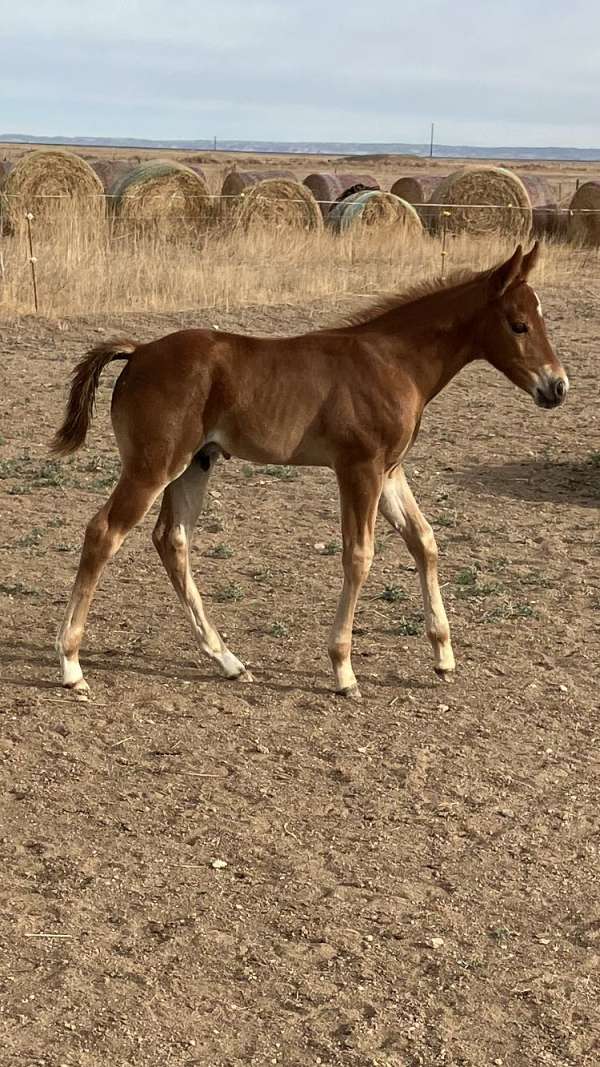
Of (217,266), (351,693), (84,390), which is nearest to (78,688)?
(351,693)

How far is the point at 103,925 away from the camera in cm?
353

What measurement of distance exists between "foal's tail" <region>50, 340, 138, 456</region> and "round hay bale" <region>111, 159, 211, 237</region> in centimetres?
1426

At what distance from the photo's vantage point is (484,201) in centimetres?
2184

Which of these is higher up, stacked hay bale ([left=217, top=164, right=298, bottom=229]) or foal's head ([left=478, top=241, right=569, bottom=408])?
foal's head ([left=478, top=241, right=569, bottom=408])

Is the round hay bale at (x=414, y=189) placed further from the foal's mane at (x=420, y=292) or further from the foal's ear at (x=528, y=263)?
the foal's ear at (x=528, y=263)

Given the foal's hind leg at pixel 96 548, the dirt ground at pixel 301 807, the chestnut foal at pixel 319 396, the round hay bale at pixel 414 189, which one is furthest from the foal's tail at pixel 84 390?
the round hay bale at pixel 414 189

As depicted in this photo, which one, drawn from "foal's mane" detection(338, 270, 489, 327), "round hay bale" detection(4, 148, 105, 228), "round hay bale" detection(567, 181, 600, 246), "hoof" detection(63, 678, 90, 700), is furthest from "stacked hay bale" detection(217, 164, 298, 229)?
"hoof" detection(63, 678, 90, 700)

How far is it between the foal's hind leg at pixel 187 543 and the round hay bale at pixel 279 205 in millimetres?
15093

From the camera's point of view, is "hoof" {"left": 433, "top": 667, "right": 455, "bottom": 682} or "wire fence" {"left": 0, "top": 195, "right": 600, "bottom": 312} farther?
"wire fence" {"left": 0, "top": 195, "right": 600, "bottom": 312}

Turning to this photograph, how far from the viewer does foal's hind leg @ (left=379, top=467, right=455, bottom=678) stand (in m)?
5.30

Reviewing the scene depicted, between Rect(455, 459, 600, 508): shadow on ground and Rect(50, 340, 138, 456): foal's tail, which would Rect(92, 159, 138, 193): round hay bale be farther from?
Rect(50, 340, 138, 456): foal's tail

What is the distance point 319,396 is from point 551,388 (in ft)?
2.95

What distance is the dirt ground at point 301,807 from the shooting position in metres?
3.17

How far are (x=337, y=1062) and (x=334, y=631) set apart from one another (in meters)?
2.28
